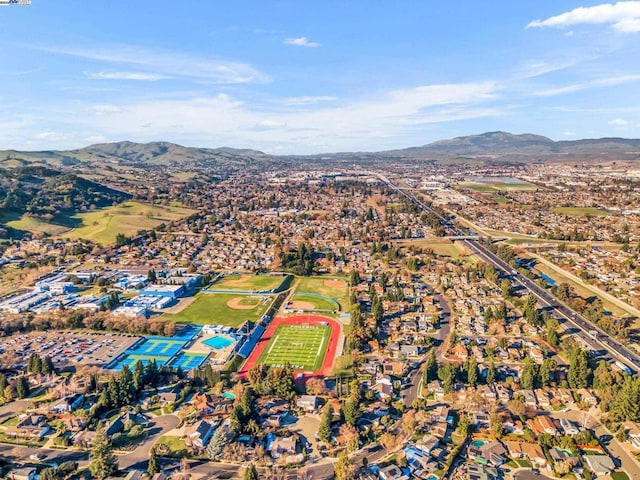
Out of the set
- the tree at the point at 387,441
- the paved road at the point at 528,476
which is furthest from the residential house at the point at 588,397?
the tree at the point at 387,441

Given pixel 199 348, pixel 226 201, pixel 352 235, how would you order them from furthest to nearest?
1. pixel 226 201
2. pixel 352 235
3. pixel 199 348

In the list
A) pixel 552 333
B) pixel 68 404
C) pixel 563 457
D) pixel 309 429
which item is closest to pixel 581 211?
pixel 552 333

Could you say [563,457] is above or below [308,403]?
below

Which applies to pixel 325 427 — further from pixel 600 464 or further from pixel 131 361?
pixel 131 361

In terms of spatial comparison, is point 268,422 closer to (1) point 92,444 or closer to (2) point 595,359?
(1) point 92,444

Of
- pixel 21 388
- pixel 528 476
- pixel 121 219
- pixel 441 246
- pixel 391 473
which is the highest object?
pixel 121 219

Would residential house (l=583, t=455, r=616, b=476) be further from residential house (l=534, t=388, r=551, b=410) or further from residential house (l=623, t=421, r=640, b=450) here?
residential house (l=534, t=388, r=551, b=410)

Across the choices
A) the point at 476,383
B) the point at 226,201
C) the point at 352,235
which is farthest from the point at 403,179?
the point at 476,383
